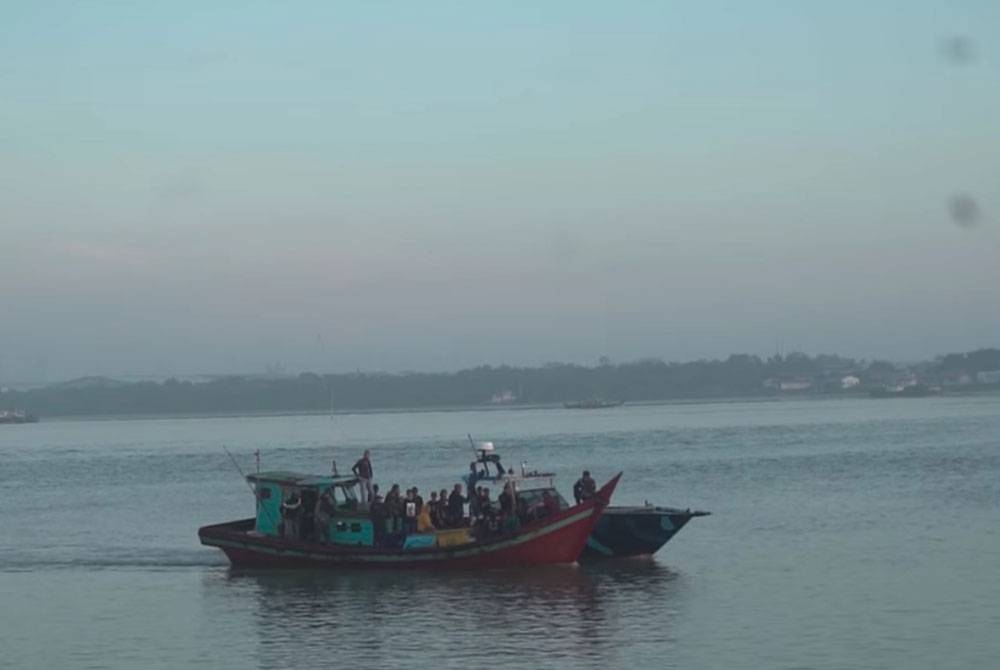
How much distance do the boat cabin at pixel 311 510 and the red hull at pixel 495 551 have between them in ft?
1.20

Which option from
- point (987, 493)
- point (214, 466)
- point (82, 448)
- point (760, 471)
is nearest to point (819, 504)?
point (987, 493)

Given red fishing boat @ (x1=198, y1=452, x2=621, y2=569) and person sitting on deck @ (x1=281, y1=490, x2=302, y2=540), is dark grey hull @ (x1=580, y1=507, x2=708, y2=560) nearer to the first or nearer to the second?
red fishing boat @ (x1=198, y1=452, x2=621, y2=569)

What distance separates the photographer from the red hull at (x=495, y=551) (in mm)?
32312

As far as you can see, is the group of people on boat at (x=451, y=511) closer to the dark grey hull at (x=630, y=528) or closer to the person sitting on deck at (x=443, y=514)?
the person sitting on deck at (x=443, y=514)

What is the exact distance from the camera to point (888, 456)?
7331 cm

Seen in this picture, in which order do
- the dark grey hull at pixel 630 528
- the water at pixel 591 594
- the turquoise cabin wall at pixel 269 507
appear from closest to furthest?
the water at pixel 591 594 < the dark grey hull at pixel 630 528 < the turquoise cabin wall at pixel 269 507

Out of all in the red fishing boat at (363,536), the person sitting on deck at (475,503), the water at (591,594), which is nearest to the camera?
the water at (591,594)

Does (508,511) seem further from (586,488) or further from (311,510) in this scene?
(311,510)

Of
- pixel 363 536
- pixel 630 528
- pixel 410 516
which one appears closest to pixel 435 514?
pixel 410 516

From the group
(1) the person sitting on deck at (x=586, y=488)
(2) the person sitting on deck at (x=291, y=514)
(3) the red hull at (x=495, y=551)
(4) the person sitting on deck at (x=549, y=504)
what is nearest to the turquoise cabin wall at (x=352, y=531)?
(3) the red hull at (x=495, y=551)

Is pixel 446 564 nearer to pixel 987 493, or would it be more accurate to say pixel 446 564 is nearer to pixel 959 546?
pixel 959 546

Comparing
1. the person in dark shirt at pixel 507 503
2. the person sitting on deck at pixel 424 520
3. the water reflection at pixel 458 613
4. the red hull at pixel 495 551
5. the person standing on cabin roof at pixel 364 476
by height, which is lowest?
the water reflection at pixel 458 613

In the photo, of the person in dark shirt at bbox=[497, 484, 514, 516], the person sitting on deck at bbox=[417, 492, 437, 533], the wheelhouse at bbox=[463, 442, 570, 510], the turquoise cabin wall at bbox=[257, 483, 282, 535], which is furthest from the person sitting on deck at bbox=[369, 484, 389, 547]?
the turquoise cabin wall at bbox=[257, 483, 282, 535]

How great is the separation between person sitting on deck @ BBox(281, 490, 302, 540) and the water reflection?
2.79 ft
